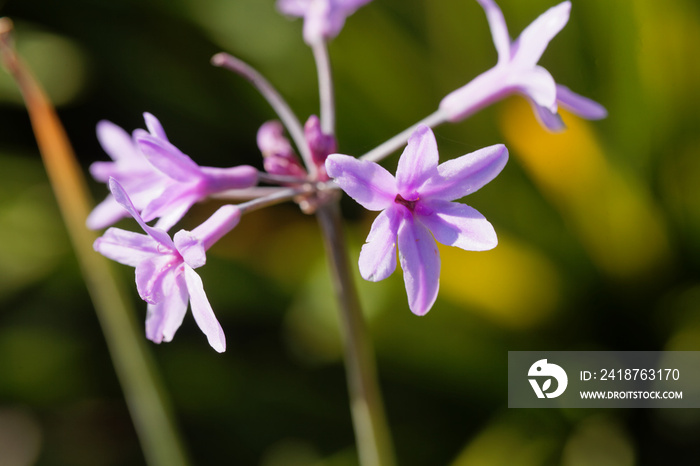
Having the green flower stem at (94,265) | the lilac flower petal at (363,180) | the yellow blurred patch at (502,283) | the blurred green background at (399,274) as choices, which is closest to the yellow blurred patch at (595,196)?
the blurred green background at (399,274)

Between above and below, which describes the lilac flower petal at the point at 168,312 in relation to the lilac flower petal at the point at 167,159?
below

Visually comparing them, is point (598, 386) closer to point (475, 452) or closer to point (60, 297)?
point (475, 452)

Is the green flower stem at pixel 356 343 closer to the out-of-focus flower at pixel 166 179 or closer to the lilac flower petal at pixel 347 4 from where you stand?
the out-of-focus flower at pixel 166 179

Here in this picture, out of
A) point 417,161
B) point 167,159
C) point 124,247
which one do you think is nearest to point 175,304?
point 124,247

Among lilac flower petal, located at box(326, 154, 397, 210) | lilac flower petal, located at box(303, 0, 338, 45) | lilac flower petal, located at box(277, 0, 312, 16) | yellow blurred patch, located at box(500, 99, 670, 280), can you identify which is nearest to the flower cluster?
lilac flower petal, located at box(326, 154, 397, 210)

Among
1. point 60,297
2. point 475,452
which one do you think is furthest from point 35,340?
point 475,452

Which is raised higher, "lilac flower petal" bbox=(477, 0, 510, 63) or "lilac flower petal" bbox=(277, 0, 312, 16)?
"lilac flower petal" bbox=(277, 0, 312, 16)

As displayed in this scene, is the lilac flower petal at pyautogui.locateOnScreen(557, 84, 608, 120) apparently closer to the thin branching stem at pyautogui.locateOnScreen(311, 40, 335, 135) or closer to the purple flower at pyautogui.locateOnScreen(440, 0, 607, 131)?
the purple flower at pyautogui.locateOnScreen(440, 0, 607, 131)
